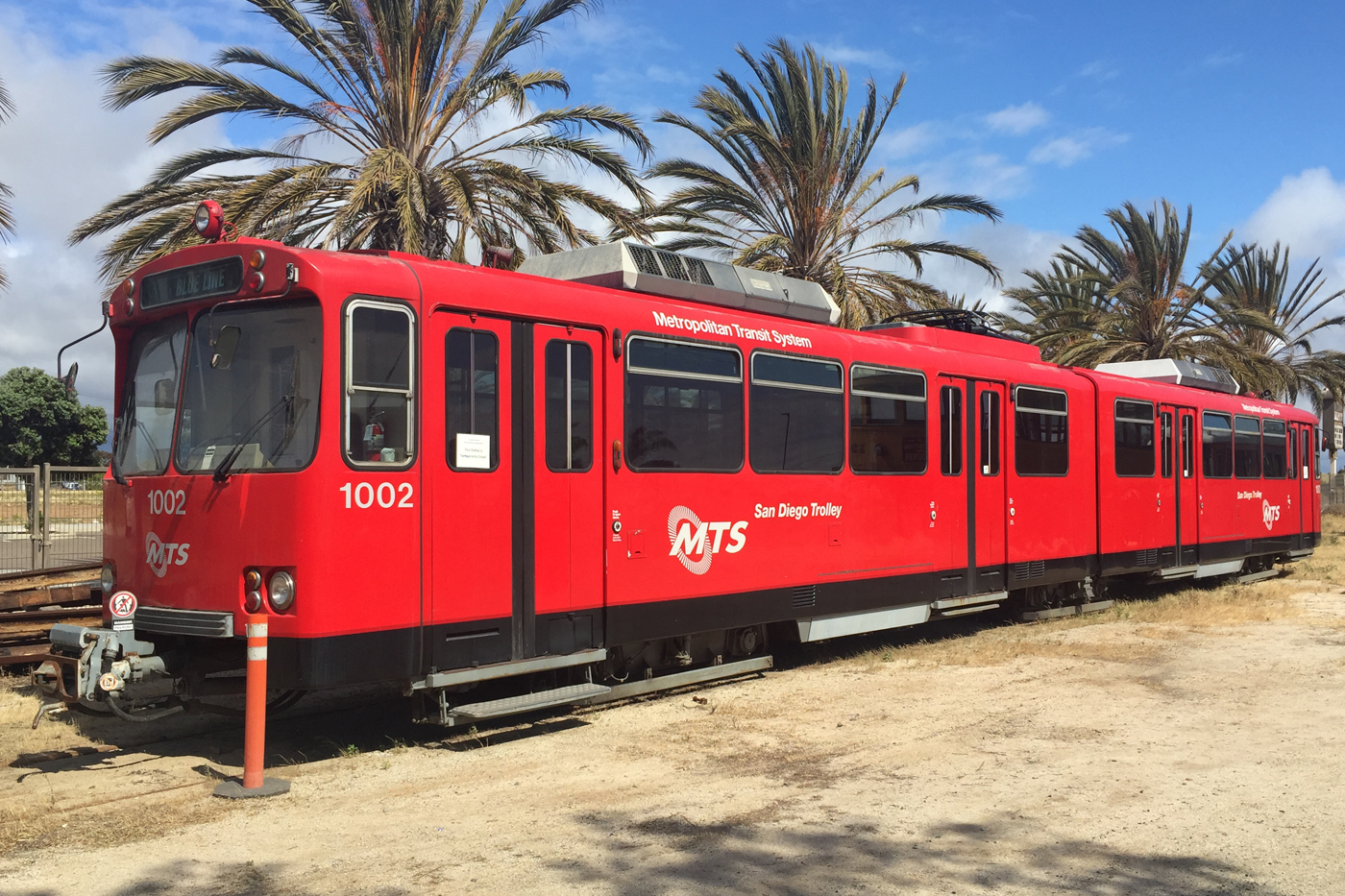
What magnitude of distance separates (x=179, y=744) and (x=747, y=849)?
15.0ft

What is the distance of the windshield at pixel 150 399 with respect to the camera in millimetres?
7926

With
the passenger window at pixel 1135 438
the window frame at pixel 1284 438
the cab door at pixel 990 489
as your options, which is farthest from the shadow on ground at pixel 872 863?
the window frame at pixel 1284 438

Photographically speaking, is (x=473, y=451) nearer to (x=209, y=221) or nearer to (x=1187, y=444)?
(x=209, y=221)

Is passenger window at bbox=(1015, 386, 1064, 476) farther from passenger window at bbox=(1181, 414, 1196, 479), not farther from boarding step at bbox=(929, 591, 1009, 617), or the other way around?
passenger window at bbox=(1181, 414, 1196, 479)

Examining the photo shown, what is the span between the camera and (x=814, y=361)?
1084cm

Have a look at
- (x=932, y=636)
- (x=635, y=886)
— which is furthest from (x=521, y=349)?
(x=932, y=636)

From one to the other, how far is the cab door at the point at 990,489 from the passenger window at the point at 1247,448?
796cm

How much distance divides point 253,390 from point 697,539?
12.3 feet

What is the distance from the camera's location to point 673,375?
9.42 metres

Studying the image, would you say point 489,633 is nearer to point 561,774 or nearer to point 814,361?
point 561,774

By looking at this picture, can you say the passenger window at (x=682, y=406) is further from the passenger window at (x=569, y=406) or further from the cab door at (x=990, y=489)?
the cab door at (x=990, y=489)

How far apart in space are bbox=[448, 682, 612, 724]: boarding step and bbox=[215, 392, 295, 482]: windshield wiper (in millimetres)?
2118

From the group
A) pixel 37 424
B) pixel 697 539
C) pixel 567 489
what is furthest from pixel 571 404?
pixel 37 424

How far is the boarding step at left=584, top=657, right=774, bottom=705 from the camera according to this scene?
30.2 feet
